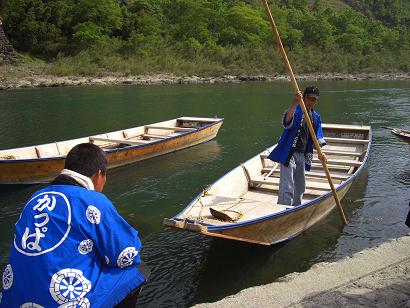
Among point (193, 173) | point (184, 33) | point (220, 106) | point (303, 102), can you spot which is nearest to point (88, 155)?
point (303, 102)

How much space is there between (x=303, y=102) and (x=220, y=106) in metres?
20.7

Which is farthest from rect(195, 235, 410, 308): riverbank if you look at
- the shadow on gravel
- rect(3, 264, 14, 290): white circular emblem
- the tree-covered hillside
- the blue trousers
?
the tree-covered hillside

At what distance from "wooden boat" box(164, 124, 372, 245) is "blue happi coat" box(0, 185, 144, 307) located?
2.85 meters

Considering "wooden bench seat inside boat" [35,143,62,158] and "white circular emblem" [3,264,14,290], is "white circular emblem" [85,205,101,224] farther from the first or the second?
"wooden bench seat inside boat" [35,143,62,158]

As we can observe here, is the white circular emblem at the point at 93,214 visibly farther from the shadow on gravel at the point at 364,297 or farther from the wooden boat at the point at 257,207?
the wooden boat at the point at 257,207

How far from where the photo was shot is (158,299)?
5688 millimetres

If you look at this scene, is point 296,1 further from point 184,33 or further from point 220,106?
point 220,106

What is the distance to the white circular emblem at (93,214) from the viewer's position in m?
2.35

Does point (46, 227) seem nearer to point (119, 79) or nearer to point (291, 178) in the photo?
point (291, 178)

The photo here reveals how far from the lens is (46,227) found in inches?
90.9

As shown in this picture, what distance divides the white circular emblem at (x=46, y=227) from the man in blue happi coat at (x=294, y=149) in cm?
439

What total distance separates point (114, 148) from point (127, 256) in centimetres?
1100

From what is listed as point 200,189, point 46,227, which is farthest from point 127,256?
point 200,189

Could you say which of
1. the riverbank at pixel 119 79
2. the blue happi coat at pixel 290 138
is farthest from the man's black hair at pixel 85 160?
the riverbank at pixel 119 79
